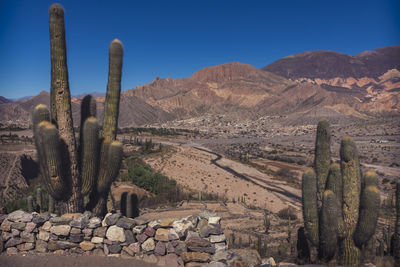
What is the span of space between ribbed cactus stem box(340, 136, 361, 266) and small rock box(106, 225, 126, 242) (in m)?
5.70

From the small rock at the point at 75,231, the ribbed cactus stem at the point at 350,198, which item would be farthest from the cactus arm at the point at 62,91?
the ribbed cactus stem at the point at 350,198

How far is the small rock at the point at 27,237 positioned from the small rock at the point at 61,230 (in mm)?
493

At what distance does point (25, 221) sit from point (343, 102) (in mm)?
124969

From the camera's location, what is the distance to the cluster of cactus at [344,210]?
6.83 m

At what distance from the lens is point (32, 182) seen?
1817 cm

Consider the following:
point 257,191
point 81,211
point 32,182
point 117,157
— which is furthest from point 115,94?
point 257,191

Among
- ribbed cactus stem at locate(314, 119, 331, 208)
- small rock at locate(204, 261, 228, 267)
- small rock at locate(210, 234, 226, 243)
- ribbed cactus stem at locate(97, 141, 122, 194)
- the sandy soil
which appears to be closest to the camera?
small rock at locate(204, 261, 228, 267)

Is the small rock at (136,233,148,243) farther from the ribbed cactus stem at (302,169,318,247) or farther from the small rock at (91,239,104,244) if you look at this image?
the ribbed cactus stem at (302,169,318,247)

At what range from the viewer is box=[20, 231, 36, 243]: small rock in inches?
253

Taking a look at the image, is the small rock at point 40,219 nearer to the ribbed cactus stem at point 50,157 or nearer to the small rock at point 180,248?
the ribbed cactus stem at point 50,157

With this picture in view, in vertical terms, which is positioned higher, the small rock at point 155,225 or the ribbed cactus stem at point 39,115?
the ribbed cactus stem at point 39,115

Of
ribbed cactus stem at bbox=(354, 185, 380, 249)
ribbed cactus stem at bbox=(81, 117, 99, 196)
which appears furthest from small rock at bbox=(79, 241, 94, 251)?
ribbed cactus stem at bbox=(354, 185, 380, 249)

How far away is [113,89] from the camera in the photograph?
830 cm

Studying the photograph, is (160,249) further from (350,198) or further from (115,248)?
(350,198)
